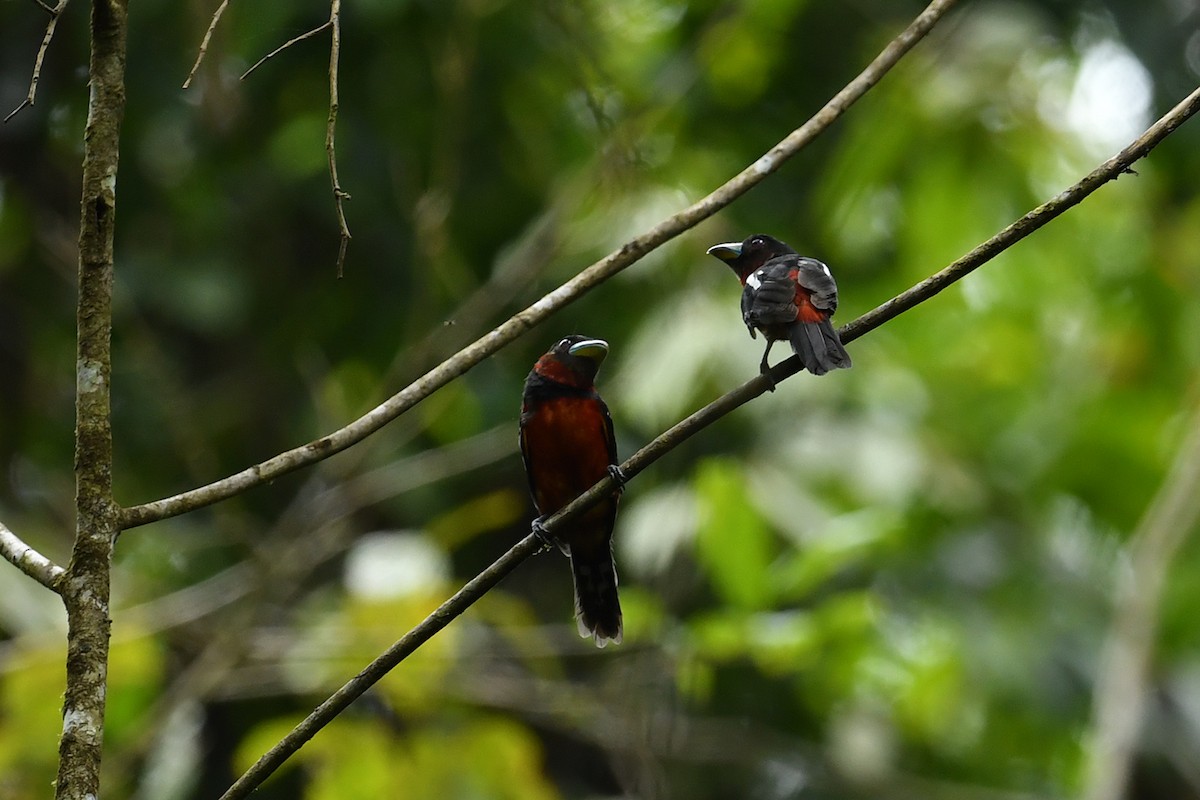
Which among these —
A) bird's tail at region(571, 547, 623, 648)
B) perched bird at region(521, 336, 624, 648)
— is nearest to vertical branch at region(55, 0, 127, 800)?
perched bird at region(521, 336, 624, 648)

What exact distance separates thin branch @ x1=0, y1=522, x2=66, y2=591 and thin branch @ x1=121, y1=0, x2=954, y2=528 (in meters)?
0.13

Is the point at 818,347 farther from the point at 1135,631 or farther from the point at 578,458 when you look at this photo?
the point at 1135,631

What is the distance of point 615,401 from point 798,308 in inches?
92.5

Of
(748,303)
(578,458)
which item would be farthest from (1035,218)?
(578,458)

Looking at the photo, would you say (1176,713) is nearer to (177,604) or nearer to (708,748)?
(708,748)

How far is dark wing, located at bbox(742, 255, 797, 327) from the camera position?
11.8 ft

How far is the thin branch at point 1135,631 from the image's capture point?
16.4ft

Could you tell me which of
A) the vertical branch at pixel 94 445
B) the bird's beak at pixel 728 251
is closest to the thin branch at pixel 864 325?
the vertical branch at pixel 94 445

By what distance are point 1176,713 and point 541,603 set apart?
314 centimetres

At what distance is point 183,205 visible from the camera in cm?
636

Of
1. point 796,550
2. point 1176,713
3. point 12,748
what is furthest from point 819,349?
point 1176,713

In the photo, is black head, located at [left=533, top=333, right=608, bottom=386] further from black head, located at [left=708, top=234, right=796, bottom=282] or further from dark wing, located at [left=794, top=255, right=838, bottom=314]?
dark wing, located at [left=794, top=255, right=838, bottom=314]

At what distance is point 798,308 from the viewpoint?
361 centimetres

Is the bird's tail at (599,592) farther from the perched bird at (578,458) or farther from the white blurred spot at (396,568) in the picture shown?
the white blurred spot at (396,568)
